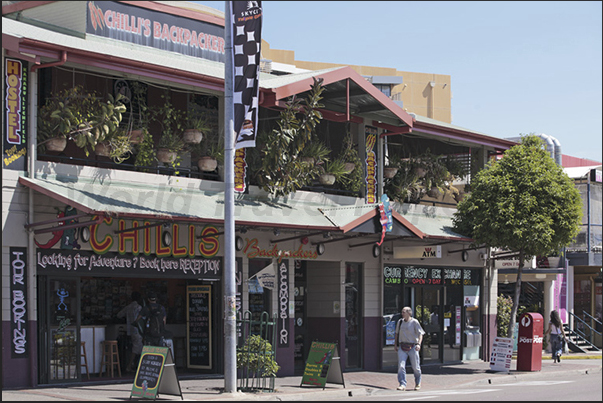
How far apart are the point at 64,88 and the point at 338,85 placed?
6.72 metres

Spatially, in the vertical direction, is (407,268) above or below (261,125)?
below

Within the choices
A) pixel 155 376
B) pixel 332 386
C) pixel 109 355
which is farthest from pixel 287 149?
pixel 155 376

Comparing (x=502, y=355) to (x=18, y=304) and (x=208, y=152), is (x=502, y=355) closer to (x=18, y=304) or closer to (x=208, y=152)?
(x=208, y=152)

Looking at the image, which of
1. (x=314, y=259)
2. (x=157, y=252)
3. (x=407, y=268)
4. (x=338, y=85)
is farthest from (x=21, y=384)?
(x=407, y=268)

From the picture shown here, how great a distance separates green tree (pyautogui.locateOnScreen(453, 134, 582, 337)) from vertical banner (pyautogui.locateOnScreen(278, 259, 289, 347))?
5.59m

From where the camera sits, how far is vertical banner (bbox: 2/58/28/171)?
14742mm

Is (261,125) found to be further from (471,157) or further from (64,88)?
(471,157)

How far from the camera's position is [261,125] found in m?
20.8

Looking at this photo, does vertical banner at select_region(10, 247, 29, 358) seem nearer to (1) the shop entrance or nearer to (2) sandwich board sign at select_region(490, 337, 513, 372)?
(1) the shop entrance

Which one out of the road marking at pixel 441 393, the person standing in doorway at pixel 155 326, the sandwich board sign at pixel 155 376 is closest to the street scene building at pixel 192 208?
the person standing in doorway at pixel 155 326

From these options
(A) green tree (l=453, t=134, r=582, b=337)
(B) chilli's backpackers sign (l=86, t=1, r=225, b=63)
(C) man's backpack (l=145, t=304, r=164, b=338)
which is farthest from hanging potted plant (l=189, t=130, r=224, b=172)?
(A) green tree (l=453, t=134, r=582, b=337)

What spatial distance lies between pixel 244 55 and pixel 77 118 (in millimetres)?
3491

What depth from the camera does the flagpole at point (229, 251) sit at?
14836mm

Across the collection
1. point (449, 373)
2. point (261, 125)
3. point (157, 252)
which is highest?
point (261, 125)
